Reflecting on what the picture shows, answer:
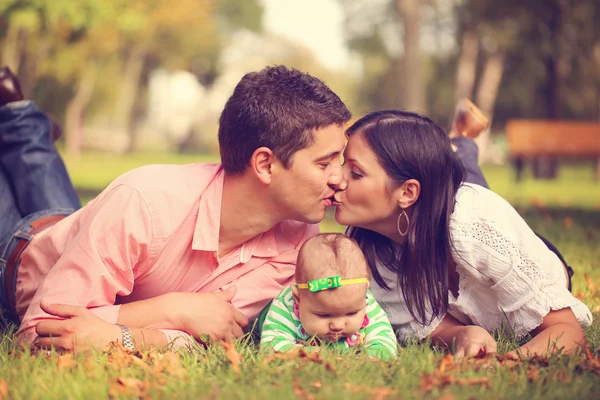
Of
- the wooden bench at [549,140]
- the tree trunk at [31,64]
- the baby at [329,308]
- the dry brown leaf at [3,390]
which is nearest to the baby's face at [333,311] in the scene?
the baby at [329,308]

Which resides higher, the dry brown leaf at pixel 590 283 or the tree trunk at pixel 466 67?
the tree trunk at pixel 466 67

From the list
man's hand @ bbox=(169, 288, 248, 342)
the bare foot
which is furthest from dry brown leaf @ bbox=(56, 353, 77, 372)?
the bare foot

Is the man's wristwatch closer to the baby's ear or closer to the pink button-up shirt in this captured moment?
the pink button-up shirt

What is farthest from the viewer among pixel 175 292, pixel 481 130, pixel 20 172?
pixel 481 130

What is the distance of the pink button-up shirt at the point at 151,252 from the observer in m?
3.37

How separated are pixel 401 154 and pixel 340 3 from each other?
27.8 meters

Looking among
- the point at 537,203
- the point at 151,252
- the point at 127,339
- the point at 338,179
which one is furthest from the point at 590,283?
the point at 537,203

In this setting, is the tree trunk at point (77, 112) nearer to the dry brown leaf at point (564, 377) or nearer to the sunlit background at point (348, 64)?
the sunlit background at point (348, 64)

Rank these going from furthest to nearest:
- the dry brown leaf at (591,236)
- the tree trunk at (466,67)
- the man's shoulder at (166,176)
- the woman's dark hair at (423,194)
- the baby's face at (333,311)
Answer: the tree trunk at (466,67), the dry brown leaf at (591,236), the woman's dark hair at (423,194), the man's shoulder at (166,176), the baby's face at (333,311)

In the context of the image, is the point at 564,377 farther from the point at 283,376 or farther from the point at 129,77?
the point at 129,77

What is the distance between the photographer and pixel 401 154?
12.2 feet

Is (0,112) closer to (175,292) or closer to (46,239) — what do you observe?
(46,239)

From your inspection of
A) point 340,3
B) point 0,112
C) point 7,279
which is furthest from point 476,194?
point 340,3

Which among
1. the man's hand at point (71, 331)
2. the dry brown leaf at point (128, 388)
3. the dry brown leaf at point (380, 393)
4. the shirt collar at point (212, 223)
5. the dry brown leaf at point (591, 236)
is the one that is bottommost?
the dry brown leaf at point (591, 236)
